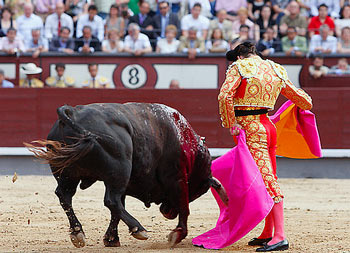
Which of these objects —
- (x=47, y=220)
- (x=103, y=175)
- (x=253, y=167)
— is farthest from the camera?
(x=47, y=220)

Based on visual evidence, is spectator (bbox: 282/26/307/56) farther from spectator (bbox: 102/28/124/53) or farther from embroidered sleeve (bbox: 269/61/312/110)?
embroidered sleeve (bbox: 269/61/312/110)

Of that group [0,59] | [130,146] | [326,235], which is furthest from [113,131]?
[0,59]

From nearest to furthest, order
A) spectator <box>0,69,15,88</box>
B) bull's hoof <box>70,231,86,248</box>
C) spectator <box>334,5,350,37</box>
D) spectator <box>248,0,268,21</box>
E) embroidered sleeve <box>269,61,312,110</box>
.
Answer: bull's hoof <box>70,231,86,248</box> < embroidered sleeve <box>269,61,312,110</box> < spectator <box>0,69,15,88</box> < spectator <box>334,5,350,37</box> < spectator <box>248,0,268,21</box>

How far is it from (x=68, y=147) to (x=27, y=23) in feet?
19.3

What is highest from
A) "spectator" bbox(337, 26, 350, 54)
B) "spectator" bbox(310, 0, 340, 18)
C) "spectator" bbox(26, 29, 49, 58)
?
"spectator" bbox(310, 0, 340, 18)

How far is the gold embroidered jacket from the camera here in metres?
4.43

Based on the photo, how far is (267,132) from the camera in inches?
179

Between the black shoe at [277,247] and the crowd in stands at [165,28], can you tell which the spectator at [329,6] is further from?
the black shoe at [277,247]

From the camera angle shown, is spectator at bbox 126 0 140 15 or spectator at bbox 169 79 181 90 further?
spectator at bbox 126 0 140 15

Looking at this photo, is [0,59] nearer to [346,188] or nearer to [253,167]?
[346,188]

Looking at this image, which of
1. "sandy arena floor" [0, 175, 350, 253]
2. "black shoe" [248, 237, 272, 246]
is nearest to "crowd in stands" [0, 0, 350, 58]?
"sandy arena floor" [0, 175, 350, 253]

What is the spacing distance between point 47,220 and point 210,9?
16.9 feet

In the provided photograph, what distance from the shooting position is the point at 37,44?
938 centimetres

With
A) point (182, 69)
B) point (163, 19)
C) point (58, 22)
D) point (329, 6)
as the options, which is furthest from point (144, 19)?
point (329, 6)
